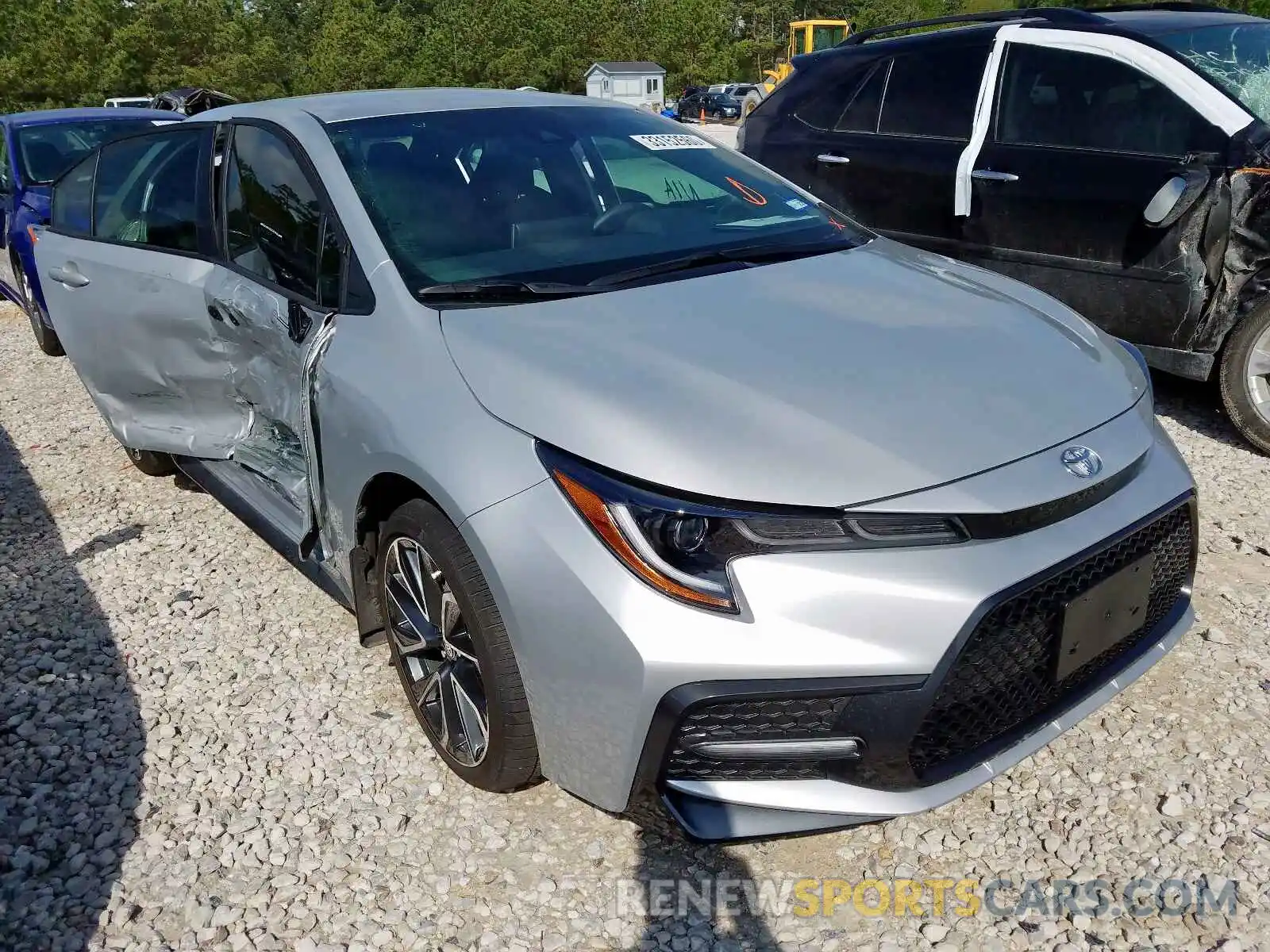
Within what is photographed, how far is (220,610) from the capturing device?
3486 millimetres

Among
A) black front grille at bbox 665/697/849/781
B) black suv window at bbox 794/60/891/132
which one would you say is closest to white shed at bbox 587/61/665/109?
black suv window at bbox 794/60/891/132

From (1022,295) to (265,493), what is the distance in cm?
244

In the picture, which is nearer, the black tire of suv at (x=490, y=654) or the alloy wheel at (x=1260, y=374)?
the black tire of suv at (x=490, y=654)

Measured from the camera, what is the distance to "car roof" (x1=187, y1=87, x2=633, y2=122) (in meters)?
3.09

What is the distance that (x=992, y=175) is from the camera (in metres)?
4.71

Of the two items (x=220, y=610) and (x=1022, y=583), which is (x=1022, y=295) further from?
(x=220, y=610)

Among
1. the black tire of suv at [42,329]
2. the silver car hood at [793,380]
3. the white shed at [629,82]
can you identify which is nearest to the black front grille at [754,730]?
the silver car hood at [793,380]

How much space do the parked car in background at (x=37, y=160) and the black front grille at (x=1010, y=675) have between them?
6.86 metres

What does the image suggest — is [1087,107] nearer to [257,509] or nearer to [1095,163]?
[1095,163]

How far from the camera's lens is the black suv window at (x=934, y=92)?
16.1ft

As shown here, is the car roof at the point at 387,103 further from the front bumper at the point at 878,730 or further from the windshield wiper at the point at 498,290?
the front bumper at the point at 878,730

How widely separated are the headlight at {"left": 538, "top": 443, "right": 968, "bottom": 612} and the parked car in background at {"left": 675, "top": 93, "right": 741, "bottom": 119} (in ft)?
148

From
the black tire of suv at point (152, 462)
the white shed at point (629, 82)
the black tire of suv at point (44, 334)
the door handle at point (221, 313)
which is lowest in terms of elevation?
the white shed at point (629, 82)

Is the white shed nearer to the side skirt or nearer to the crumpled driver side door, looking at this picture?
the crumpled driver side door
